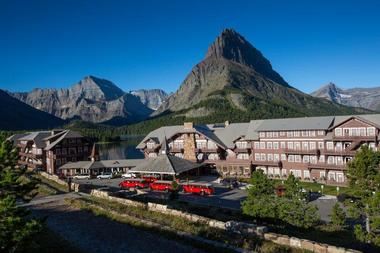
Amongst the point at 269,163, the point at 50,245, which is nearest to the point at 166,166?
the point at 269,163

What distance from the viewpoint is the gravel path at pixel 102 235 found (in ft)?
88.3

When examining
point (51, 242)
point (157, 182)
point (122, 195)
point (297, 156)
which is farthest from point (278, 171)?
point (51, 242)

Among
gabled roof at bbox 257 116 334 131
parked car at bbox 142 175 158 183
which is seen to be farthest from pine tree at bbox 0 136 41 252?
gabled roof at bbox 257 116 334 131

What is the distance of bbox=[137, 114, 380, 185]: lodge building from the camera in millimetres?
68375

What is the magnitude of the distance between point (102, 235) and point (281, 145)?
54417 millimetres

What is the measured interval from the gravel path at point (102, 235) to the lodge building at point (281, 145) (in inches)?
1627

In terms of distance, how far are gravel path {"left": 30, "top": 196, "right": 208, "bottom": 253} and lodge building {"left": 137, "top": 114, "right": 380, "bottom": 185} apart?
41315 millimetres

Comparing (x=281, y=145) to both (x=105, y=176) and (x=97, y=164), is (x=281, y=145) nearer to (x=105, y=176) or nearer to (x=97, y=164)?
(x=105, y=176)

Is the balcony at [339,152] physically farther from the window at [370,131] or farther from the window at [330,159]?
the window at [370,131]

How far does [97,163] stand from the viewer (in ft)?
289

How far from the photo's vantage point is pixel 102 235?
101 feet

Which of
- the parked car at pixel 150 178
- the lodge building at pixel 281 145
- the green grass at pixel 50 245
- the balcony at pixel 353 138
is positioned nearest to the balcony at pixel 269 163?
the lodge building at pixel 281 145

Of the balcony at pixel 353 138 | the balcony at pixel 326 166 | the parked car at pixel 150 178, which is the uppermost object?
the balcony at pixel 353 138

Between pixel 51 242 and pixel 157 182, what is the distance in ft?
119
